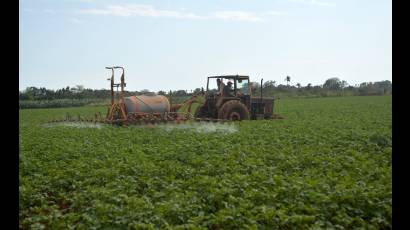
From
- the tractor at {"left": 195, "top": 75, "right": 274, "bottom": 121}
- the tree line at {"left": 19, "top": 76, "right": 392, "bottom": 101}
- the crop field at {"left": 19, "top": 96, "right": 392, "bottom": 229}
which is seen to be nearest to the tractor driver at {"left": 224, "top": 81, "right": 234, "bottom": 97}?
the tractor at {"left": 195, "top": 75, "right": 274, "bottom": 121}

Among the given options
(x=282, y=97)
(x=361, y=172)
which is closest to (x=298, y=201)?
(x=361, y=172)

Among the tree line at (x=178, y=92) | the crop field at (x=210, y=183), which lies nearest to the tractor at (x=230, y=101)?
the crop field at (x=210, y=183)

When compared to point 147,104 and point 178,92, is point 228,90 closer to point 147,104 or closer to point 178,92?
→ point 147,104

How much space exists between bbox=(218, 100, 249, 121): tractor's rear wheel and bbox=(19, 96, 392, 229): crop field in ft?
18.5

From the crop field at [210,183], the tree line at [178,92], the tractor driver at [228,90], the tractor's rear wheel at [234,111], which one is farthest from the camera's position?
the tree line at [178,92]

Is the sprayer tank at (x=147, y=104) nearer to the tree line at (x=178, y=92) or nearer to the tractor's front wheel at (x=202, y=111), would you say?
the tractor's front wheel at (x=202, y=111)

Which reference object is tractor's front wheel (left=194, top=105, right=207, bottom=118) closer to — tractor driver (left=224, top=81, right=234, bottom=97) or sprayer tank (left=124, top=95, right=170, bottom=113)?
tractor driver (left=224, top=81, right=234, bottom=97)

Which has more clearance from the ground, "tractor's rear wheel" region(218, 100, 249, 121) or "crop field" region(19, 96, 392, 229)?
"tractor's rear wheel" region(218, 100, 249, 121)

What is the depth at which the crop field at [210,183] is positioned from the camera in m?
6.26

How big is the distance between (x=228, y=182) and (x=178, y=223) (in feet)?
6.36

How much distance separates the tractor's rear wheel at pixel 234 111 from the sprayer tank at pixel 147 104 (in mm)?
2633

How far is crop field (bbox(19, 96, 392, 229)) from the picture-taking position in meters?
6.26

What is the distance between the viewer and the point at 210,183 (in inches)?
313
